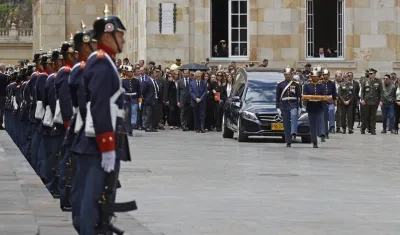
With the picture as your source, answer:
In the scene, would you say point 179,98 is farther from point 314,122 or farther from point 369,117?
point 314,122

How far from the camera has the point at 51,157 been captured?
1600cm

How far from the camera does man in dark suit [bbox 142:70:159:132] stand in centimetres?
3703

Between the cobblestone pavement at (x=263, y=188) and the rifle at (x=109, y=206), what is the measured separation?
3.14 m

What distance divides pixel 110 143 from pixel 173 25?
32974 millimetres

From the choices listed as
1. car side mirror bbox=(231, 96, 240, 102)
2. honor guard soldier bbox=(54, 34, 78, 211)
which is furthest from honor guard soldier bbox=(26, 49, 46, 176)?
car side mirror bbox=(231, 96, 240, 102)

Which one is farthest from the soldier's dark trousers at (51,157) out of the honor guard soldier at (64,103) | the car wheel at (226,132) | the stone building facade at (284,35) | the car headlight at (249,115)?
the stone building facade at (284,35)

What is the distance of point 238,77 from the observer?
3381 centimetres

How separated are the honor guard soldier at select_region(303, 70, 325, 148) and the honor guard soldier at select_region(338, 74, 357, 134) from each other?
719 centimetres

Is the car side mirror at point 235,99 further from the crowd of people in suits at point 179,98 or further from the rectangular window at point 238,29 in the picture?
the rectangular window at point 238,29

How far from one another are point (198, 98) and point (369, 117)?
508 cm

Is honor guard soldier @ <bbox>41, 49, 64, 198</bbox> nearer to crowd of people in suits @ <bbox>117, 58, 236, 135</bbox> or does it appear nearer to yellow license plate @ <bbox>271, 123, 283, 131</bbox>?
yellow license plate @ <bbox>271, 123, 283, 131</bbox>

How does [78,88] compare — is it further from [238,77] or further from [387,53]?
[387,53]

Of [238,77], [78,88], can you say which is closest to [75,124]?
[78,88]

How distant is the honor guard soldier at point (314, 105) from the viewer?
28.8 meters
